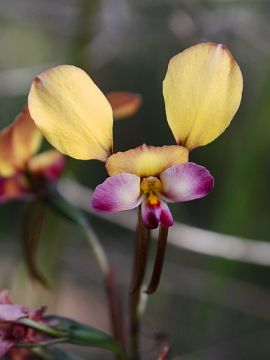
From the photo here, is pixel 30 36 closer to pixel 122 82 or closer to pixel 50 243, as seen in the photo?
pixel 122 82

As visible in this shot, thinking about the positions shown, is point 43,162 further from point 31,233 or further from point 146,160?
point 146,160

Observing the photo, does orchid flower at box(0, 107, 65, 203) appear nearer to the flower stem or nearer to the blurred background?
the flower stem

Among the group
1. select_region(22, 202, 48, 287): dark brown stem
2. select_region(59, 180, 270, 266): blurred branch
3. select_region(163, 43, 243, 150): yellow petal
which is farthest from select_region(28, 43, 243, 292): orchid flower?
select_region(59, 180, 270, 266): blurred branch

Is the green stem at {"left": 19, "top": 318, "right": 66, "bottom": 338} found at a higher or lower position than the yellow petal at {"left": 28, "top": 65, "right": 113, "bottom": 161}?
lower

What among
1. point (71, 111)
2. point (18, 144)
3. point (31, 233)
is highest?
point (71, 111)

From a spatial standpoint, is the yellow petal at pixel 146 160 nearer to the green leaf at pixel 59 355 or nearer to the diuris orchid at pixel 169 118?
the diuris orchid at pixel 169 118

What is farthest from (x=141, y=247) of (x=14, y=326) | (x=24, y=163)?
(x=24, y=163)

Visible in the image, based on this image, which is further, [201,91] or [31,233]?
[31,233]
